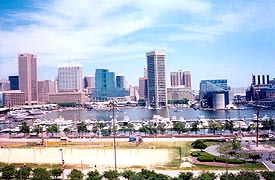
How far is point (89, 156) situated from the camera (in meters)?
22.1

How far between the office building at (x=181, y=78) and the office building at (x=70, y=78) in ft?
112

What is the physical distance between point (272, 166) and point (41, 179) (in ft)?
36.4

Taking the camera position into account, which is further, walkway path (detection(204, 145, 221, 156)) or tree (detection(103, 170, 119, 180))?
walkway path (detection(204, 145, 221, 156))

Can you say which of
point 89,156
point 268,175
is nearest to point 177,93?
point 89,156

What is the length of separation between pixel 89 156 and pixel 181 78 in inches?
4545

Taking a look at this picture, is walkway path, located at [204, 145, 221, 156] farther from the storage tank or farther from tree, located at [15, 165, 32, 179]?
the storage tank

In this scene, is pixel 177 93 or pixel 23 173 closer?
pixel 23 173

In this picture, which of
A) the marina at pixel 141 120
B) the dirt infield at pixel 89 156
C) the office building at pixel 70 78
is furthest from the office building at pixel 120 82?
the dirt infield at pixel 89 156

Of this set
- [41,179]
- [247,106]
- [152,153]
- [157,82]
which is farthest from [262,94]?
[41,179]

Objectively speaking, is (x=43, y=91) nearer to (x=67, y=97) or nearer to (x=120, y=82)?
(x=67, y=97)

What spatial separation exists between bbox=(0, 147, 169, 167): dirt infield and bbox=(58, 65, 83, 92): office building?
104 metres

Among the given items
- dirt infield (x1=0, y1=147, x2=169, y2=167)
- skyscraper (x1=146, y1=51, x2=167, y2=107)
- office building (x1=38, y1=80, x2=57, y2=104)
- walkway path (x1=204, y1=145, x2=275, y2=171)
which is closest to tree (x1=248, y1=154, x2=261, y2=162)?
walkway path (x1=204, y1=145, x2=275, y2=171)

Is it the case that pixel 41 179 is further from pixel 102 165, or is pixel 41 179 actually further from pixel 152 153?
pixel 152 153

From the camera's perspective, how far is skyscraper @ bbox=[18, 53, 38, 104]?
10081 cm
